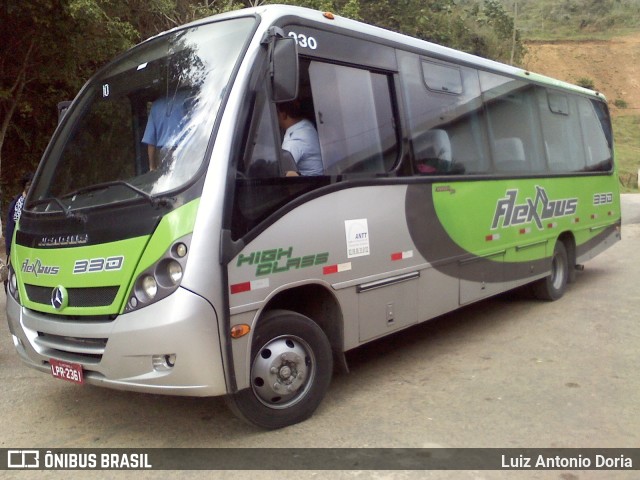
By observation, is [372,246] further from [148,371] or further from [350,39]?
[148,371]

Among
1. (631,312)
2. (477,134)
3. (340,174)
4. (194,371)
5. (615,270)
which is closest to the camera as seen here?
(194,371)

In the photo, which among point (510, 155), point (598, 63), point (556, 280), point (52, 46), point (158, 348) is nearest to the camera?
point (158, 348)

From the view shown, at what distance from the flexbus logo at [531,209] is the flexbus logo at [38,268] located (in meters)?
4.38

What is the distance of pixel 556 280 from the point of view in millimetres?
8570

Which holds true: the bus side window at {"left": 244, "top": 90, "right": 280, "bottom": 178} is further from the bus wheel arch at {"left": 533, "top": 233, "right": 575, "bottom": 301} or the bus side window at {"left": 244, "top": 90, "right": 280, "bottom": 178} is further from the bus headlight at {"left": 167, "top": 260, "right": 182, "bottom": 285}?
the bus wheel arch at {"left": 533, "top": 233, "right": 575, "bottom": 301}

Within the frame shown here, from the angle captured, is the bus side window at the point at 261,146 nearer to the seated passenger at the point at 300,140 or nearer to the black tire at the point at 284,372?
the seated passenger at the point at 300,140

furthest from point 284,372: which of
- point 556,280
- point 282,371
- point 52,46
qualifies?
point 52,46

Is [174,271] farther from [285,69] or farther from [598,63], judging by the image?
[598,63]

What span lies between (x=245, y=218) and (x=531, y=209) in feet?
15.3

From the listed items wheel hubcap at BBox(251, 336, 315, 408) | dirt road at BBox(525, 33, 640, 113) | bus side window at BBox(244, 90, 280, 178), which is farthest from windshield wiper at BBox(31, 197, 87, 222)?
dirt road at BBox(525, 33, 640, 113)

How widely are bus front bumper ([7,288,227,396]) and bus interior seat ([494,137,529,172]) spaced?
4.37 m

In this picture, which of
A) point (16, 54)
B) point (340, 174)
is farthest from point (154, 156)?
point (16, 54)

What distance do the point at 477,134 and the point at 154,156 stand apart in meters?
3.78

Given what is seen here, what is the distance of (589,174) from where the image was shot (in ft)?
30.2
